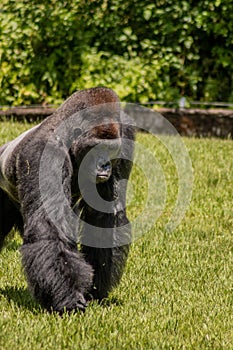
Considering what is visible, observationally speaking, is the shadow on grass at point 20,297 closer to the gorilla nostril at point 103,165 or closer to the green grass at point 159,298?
the green grass at point 159,298

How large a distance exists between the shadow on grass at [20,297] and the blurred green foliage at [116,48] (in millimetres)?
6660

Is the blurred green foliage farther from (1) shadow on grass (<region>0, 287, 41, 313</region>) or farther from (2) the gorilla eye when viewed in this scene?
(2) the gorilla eye

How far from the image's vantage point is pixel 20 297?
5.09 m

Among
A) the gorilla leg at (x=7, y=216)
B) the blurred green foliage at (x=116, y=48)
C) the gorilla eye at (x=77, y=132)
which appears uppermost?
the gorilla eye at (x=77, y=132)

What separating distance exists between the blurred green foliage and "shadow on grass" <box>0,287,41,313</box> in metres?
6.66

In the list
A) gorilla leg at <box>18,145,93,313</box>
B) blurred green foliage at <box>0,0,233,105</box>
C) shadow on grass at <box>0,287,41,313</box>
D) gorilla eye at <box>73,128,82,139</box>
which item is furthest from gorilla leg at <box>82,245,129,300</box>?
blurred green foliage at <box>0,0,233,105</box>

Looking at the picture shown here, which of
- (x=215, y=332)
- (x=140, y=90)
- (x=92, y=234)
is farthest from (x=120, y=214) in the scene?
(x=140, y=90)

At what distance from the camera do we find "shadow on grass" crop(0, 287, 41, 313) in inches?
191

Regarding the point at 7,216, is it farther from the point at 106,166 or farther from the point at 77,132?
the point at 106,166

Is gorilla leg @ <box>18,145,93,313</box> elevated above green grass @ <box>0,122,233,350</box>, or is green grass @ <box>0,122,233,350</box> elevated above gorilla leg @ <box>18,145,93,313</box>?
gorilla leg @ <box>18,145,93,313</box>

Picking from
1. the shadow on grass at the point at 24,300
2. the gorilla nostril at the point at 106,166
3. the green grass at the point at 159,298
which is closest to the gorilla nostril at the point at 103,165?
the gorilla nostril at the point at 106,166

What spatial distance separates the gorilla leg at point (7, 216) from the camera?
17.4ft

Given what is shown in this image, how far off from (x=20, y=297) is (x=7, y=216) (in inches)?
22.5

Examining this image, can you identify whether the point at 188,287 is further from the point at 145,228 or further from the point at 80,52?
the point at 80,52
